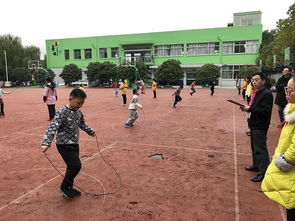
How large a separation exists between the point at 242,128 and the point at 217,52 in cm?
3919

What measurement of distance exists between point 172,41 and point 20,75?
31261 millimetres

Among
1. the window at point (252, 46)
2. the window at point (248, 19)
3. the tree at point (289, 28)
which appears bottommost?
the tree at point (289, 28)

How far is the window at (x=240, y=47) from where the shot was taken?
43.1 meters

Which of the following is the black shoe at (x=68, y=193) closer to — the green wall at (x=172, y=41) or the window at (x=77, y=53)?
the green wall at (x=172, y=41)

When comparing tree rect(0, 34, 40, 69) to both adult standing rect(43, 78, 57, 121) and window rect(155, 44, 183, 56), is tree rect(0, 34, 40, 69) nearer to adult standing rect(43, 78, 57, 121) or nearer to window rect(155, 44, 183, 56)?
window rect(155, 44, 183, 56)

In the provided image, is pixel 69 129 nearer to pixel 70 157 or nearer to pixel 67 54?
pixel 70 157

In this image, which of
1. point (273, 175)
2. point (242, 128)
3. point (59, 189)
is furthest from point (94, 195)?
point (242, 128)

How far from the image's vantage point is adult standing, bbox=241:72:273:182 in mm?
4180

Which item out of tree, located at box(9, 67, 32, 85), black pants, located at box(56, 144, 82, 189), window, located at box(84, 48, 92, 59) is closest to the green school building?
→ window, located at box(84, 48, 92, 59)

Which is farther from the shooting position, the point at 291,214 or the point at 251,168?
the point at 251,168

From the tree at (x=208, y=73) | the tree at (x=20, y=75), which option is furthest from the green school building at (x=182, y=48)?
the tree at (x=20, y=75)

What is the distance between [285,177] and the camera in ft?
7.63

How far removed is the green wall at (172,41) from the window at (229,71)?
36.3 inches

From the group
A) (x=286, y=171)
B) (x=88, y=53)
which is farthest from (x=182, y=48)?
(x=286, y=171)
